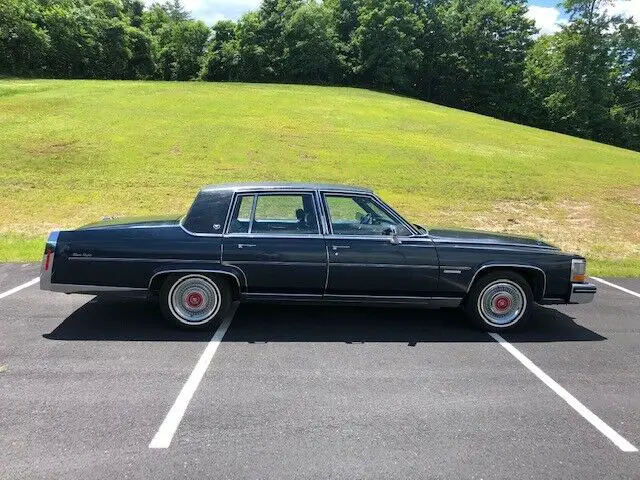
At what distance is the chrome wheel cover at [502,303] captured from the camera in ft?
19.3

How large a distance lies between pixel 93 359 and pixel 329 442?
7.94 feet

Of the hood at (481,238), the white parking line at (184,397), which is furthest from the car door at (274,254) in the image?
the hood at (481,238)

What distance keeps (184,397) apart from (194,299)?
5.34 ft

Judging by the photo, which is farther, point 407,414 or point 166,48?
point 166,48

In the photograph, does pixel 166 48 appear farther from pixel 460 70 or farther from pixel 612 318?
pixel 612 318

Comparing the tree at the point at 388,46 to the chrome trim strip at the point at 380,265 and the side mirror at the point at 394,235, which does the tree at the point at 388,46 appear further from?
the chrome trim strip at the point at 380,265

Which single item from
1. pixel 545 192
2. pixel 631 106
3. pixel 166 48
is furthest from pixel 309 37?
pixel 545 192

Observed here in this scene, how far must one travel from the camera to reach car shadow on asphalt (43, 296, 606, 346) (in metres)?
5.52

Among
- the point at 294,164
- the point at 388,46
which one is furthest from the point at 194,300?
the point at 388,46

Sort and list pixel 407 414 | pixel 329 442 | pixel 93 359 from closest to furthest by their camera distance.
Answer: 1. pixel 329 442
2. pixel 407 414
3. pixel 93 359

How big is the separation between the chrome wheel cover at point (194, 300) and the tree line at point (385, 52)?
54859 mm

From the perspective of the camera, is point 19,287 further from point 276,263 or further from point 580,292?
point 580,292

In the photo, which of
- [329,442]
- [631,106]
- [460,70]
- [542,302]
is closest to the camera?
[329,442]

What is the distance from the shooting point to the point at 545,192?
17.1 meters
